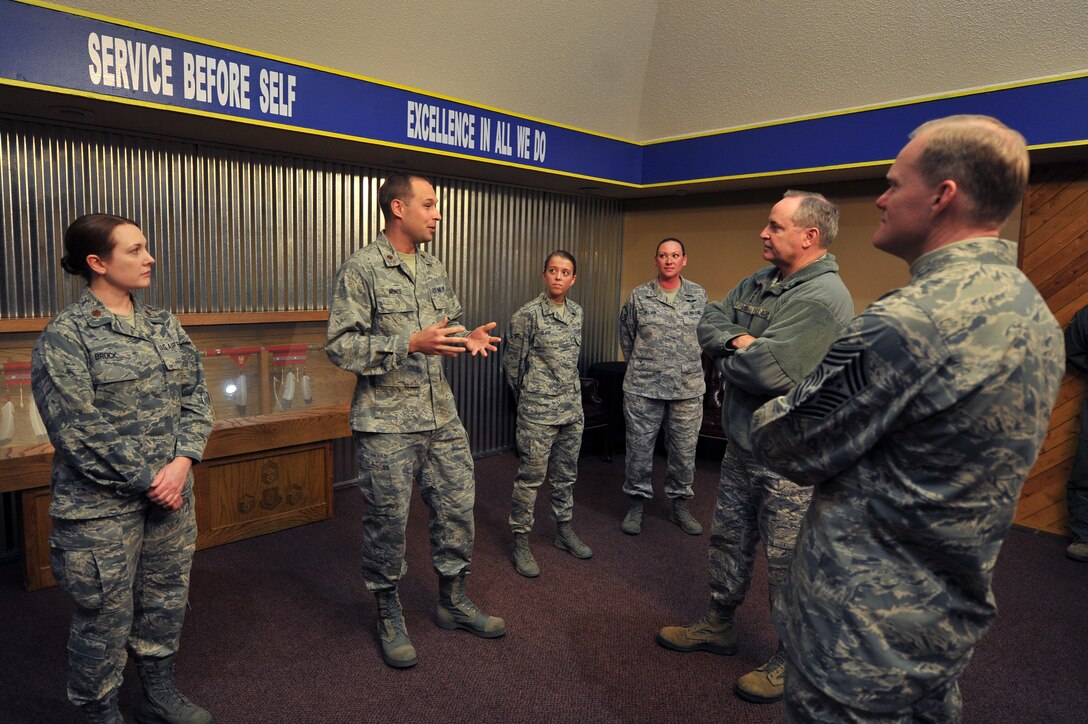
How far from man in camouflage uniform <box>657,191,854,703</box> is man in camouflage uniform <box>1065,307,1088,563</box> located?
254cm

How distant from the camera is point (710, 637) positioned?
265 centimetres

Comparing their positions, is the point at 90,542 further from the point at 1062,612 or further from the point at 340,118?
the point at 1062,612

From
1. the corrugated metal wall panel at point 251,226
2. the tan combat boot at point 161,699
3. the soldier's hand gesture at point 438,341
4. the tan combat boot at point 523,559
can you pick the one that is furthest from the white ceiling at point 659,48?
the tan combat boot at point 523,559

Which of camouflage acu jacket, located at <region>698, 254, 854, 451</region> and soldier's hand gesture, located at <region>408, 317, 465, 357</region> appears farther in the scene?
soldier's hand gesture, located at <region>408, 317, 465, 357</region>

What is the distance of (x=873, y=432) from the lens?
3.78 feet

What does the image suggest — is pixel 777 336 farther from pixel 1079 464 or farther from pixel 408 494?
pixel 1079 464

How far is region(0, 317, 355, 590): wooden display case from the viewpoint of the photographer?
3162 millimetres

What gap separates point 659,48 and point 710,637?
4.14 meters

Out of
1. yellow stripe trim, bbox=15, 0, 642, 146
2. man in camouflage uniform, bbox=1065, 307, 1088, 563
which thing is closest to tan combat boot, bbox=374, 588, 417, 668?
yellow stripe trim, bbox=15, 0, 642, 146

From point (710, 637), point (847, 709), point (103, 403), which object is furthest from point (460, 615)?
point (847, 709)

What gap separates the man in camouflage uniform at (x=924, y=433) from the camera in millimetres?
1108

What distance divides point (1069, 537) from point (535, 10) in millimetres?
4628

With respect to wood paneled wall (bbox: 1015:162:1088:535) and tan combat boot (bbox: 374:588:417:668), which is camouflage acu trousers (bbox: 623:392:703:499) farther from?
wood paneled wall (bbox: 1015:162:1088:535)

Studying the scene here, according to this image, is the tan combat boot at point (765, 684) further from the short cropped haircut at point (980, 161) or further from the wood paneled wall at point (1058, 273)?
the wood paneled wall at point (1058, 273)
